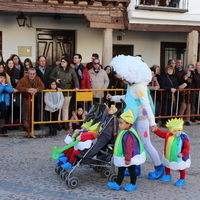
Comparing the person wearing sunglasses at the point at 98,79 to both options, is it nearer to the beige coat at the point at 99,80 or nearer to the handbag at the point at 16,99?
the beige coat at the point at 99,80

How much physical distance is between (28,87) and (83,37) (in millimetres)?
5977

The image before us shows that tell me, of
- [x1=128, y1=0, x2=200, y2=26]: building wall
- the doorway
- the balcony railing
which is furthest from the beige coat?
the doorway

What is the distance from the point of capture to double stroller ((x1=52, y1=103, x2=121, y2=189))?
566 centimetres

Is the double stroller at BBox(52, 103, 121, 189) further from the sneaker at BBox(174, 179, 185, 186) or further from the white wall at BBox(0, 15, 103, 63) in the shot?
the white wall at BBox(0, 15, 103, 63)

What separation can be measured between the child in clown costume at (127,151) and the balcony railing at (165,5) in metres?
8.26

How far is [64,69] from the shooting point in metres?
9.71

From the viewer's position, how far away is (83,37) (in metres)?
14.6

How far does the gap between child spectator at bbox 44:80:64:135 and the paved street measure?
1683 mm

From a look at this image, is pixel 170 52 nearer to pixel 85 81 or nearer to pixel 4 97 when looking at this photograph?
pixel 85 81

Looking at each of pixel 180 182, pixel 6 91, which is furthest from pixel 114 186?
pixel 6 91

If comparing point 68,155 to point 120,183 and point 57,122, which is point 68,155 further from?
point 57,122

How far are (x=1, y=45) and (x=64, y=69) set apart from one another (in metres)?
4.70

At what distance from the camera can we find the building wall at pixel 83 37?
1349 cm

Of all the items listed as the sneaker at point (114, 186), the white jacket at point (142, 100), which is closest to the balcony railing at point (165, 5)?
the white jacket at point (142, 100)
